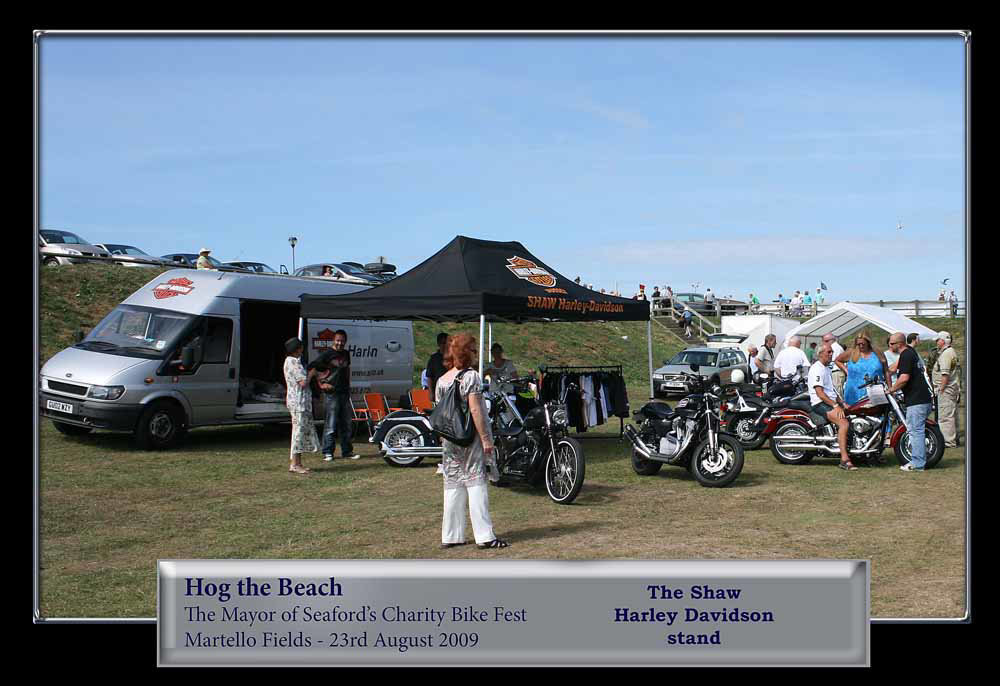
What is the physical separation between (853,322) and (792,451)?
40.6 ft

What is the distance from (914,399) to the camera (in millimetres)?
10336

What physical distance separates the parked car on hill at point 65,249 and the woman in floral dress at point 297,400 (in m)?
15.8

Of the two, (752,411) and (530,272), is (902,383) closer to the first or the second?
(752,411)

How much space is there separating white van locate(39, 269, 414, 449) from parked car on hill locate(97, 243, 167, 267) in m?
12.3

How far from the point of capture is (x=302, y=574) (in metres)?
4.07

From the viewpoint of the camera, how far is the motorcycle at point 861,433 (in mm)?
10977

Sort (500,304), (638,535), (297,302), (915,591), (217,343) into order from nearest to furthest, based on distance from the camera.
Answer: (915,591), (638,535), (500,304), (217,343), (297,302)

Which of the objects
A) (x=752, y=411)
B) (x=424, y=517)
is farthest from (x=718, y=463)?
(x=752, y=411)

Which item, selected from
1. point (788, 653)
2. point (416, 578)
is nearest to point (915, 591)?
point (788, 653)

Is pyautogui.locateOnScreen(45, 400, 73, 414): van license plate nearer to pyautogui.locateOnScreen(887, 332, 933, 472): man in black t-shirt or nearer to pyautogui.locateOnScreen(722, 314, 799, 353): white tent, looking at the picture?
pyautogui.locateOnScreen(887, 332, 933, 472): man in black t-shirt

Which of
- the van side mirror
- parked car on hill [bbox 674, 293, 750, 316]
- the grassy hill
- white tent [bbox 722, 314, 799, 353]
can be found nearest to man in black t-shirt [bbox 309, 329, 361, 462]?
the van side mirror

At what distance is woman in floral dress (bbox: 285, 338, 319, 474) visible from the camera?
10.6 metres

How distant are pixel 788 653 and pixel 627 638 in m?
0.73
